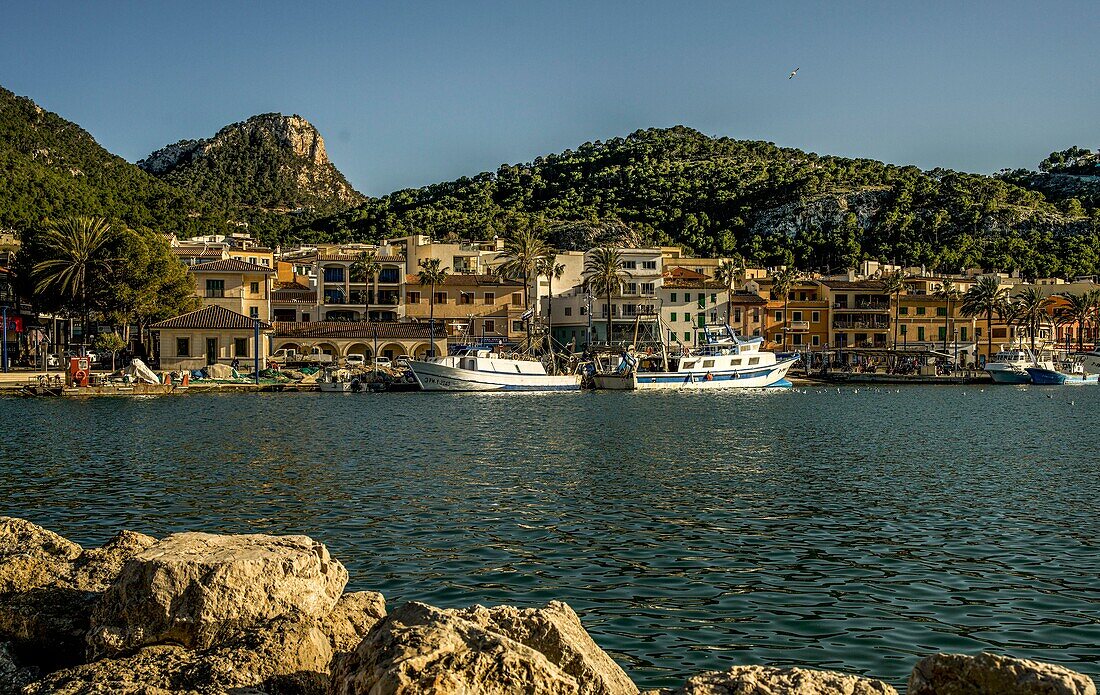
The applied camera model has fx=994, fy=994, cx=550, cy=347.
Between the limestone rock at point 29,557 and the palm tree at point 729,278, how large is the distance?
97.6 m

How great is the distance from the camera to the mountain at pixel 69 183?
118125 mm

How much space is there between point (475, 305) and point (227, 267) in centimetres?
2493

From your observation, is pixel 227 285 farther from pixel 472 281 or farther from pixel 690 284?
pixel 690 284

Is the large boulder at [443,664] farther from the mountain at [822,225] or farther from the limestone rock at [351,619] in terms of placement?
the mountain at [822,225]

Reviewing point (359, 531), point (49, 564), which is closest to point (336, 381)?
point (359, 531)

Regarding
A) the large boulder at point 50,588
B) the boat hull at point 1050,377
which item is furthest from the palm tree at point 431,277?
the large boulder at point 50,588

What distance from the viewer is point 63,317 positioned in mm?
86500

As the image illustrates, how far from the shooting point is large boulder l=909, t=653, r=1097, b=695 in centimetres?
619

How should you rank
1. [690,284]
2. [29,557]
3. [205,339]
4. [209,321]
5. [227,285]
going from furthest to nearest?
1. [690,284]
2. [227,285]
3. [205,339]
4. [209,321]
5. [29,557]

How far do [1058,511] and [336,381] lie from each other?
5861 centimetres

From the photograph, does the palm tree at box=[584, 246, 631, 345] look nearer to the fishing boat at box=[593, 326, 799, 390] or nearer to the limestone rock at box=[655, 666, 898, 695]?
the fishing boat at box=[593, 326, 799, 390]

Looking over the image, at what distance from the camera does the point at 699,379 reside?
7975 centimetres

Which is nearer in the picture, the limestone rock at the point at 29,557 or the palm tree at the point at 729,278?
the limestone rock at the point at 29,557

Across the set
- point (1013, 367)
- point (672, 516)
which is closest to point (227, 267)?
point (1013, 367)
